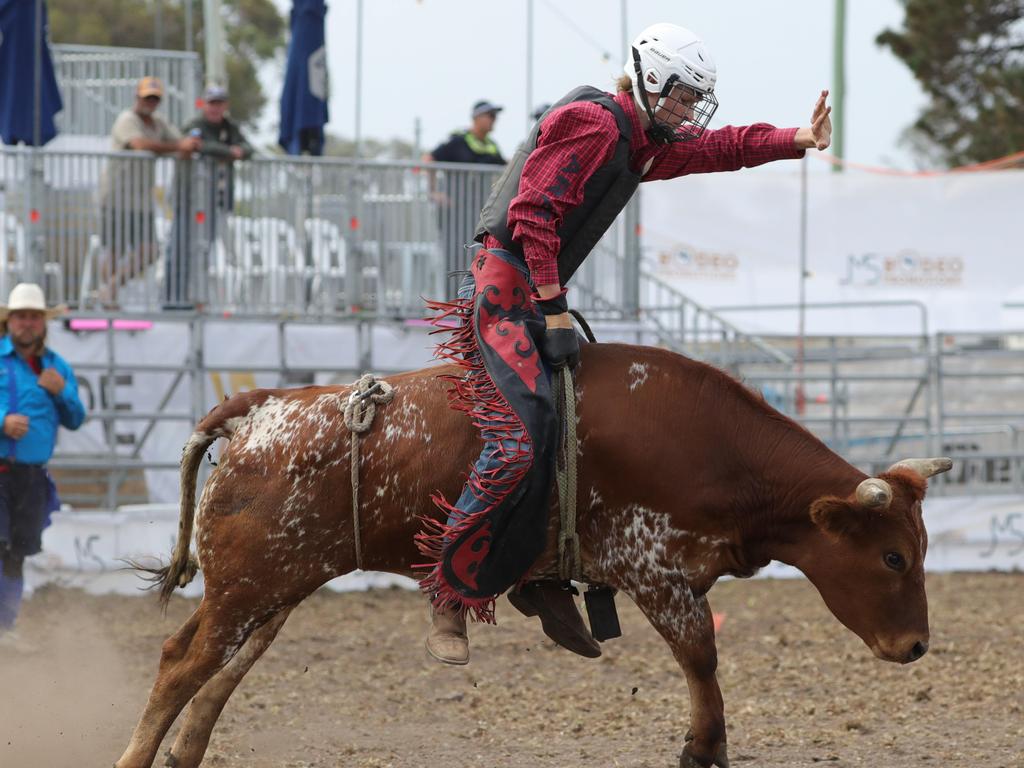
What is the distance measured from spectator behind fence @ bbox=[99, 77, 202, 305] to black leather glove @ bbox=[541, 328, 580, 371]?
6.50 m

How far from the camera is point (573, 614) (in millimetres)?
5129

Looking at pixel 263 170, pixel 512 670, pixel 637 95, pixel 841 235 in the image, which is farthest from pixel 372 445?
Result: pixel 841 235

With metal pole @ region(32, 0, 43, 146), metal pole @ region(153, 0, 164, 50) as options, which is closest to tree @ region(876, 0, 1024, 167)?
metal pole @ region(153, 0, 164, 50)

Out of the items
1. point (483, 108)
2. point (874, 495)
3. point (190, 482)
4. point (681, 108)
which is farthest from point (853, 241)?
point (190, 482)

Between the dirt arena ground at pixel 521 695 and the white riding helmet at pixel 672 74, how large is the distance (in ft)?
8.64

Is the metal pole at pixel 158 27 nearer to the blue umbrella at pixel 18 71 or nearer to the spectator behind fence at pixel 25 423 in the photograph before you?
the blue umbrella at pixel 18 71

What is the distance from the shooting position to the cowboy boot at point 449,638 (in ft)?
15.8

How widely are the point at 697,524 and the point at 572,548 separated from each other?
44 cm

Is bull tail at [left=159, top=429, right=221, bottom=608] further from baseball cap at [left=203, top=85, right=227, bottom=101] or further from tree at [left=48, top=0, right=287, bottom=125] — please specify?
tree at [left=48, top=0, right=287, bottom=125]

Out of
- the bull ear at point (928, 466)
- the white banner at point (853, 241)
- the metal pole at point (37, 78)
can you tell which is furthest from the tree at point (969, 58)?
the bull ear at point (928, 466)

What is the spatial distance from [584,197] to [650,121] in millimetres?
345

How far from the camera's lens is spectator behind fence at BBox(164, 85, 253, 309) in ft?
35.1

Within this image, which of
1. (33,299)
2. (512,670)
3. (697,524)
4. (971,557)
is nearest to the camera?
(697,524)

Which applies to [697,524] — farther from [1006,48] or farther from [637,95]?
[1006,48]
